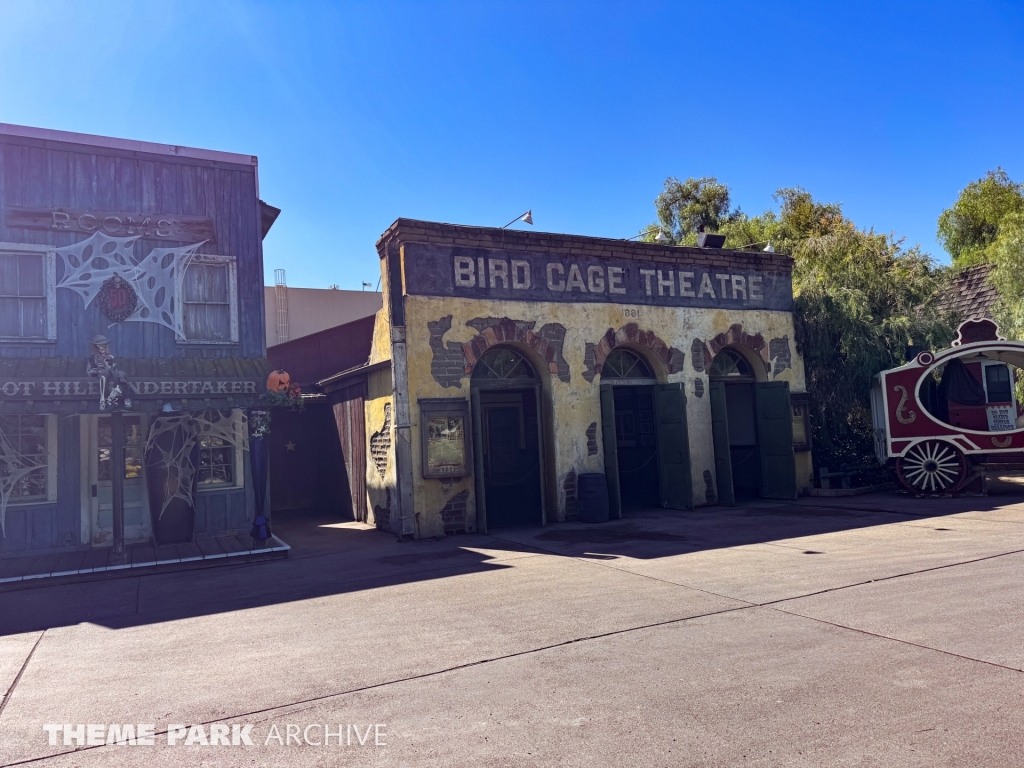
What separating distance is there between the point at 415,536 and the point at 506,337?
3.69 metres

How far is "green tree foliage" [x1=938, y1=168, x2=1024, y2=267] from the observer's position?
26781mm

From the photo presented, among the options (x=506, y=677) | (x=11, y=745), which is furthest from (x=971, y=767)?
(x=11, y=745)

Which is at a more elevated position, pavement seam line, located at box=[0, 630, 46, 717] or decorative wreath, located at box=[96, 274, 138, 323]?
decorative wreath, located at box=[96, 274, 138, 323]

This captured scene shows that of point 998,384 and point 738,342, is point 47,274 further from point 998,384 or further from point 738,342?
point 998,384

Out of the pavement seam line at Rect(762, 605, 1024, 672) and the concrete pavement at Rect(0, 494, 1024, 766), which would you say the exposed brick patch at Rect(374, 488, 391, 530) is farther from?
the pavement seam line at Rect(762, 605, 1024, 672)

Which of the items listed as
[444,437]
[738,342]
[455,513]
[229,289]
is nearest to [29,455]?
[229,289]

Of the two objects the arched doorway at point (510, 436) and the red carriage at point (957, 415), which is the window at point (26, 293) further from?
the red carriage at point (957, 415)

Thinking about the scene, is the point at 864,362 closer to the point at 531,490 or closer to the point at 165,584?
the point at 531,490

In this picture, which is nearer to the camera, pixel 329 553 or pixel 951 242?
pixel 329 553

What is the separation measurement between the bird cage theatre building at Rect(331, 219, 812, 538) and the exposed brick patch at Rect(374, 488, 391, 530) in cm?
7

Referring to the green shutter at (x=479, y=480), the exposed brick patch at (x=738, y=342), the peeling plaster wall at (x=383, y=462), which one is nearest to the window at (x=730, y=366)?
the exposed brick patch at (x=738, y=342)

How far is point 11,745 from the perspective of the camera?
4.19 meters

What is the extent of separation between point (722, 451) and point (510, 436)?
13.6 ft

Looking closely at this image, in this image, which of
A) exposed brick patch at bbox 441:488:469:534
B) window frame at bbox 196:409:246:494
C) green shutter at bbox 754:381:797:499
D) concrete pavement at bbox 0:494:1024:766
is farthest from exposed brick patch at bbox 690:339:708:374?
window frame at bbox 196:409:246:494
